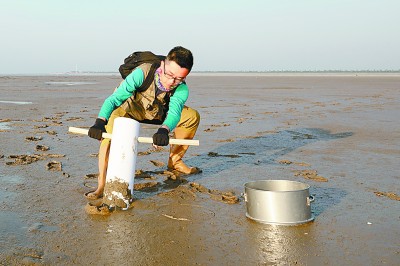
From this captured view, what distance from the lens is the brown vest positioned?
4.94 m

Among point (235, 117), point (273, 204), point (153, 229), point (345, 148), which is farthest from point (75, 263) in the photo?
point (235, 117)

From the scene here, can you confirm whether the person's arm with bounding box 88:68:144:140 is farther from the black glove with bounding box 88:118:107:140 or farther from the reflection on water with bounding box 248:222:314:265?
the reflection on water with bounding box 248:222:314:265

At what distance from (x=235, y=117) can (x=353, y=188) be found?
7091 mm

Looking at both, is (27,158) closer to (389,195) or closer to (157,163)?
(157,163)

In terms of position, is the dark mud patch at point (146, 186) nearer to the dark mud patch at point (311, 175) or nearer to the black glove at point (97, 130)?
the black glove at point (97, 130)

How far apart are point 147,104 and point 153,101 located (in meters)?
0.09

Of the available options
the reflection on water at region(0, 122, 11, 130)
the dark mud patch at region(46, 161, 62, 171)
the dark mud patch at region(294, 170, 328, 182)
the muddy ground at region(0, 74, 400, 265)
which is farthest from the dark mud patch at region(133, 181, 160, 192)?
the reflection on water at region(0, 122, 11, 130)

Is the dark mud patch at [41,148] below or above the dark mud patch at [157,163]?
below

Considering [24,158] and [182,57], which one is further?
[24,158]

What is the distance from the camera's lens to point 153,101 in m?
5.02

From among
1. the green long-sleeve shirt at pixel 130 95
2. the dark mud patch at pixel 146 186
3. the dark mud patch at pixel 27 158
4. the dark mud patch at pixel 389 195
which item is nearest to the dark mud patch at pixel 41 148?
the dark mud patch at pixel 27 158

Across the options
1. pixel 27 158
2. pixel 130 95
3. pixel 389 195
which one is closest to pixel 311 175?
pixel 389 195

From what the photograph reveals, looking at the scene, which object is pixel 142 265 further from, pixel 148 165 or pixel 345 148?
pixel 345 148

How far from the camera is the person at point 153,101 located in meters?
4.52
